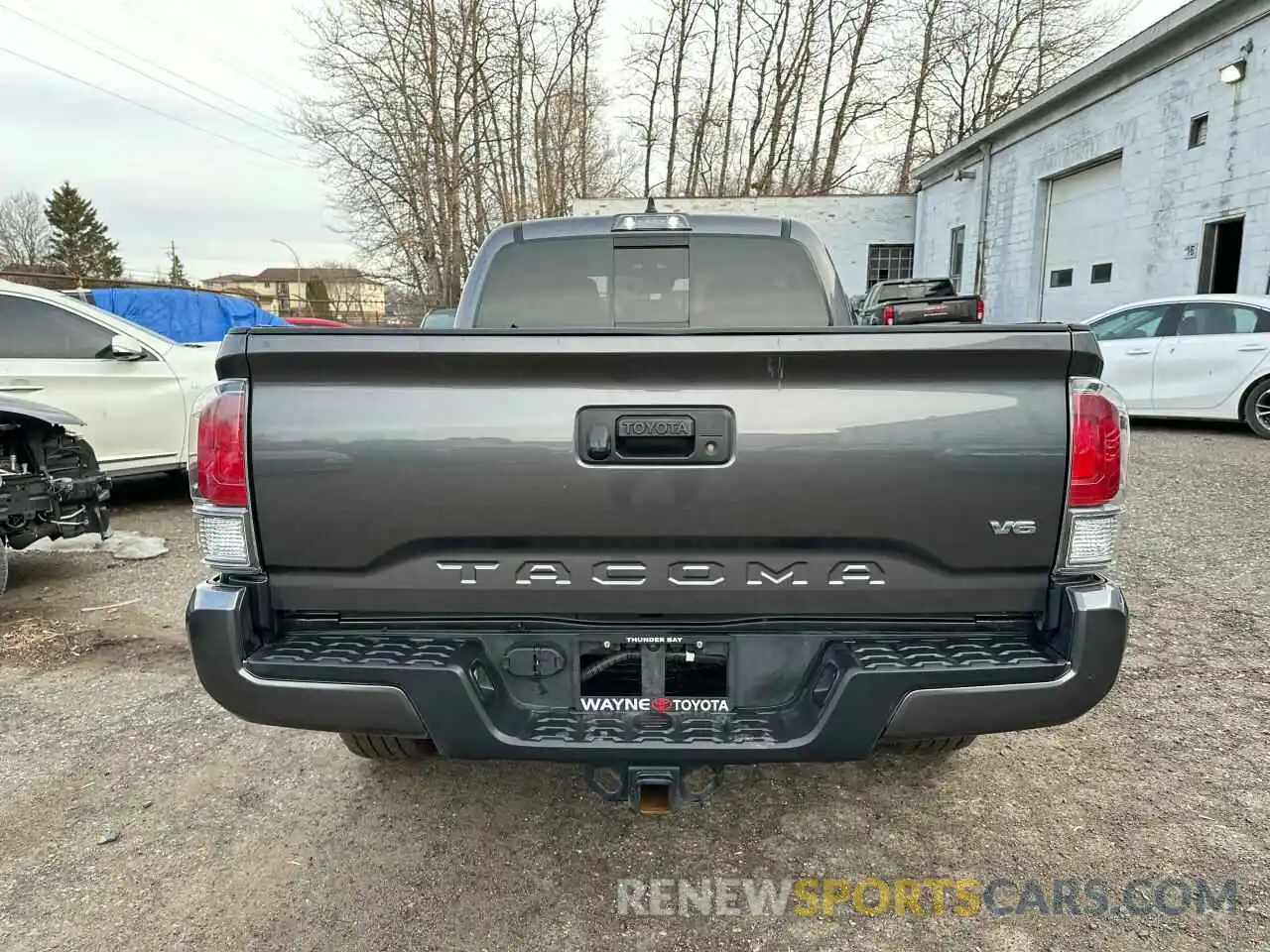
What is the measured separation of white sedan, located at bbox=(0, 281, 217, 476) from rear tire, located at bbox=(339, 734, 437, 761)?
4.21m

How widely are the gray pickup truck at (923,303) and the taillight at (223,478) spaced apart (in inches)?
441

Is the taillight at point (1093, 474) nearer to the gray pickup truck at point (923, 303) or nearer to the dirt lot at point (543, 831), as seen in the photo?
the dirt lot at point (543, 831)

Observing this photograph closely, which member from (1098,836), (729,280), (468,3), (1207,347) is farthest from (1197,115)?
(468,3)

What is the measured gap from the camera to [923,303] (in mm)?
13328

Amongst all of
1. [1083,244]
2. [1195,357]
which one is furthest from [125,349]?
[1083,244]

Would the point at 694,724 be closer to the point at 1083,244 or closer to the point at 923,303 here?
the point at 923,303

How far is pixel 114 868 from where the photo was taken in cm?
231

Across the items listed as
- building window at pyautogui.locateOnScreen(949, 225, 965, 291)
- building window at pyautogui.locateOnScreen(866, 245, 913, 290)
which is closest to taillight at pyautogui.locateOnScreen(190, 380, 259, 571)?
building window at pyautogui.locateOnScreen(949, 225, 965, 291)

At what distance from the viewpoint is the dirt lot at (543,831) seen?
2062 millimetres

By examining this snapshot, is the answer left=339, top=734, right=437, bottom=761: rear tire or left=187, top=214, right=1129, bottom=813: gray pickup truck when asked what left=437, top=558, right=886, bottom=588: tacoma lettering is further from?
left=339, top=734, right=437, bottom=761: rear tire

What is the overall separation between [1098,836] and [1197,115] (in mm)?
13948

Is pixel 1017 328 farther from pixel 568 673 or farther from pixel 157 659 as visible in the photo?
pixel 157 659

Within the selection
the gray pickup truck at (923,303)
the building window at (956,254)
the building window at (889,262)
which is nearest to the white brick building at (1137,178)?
the building window at (956,254)

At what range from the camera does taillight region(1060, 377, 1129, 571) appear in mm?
1795
